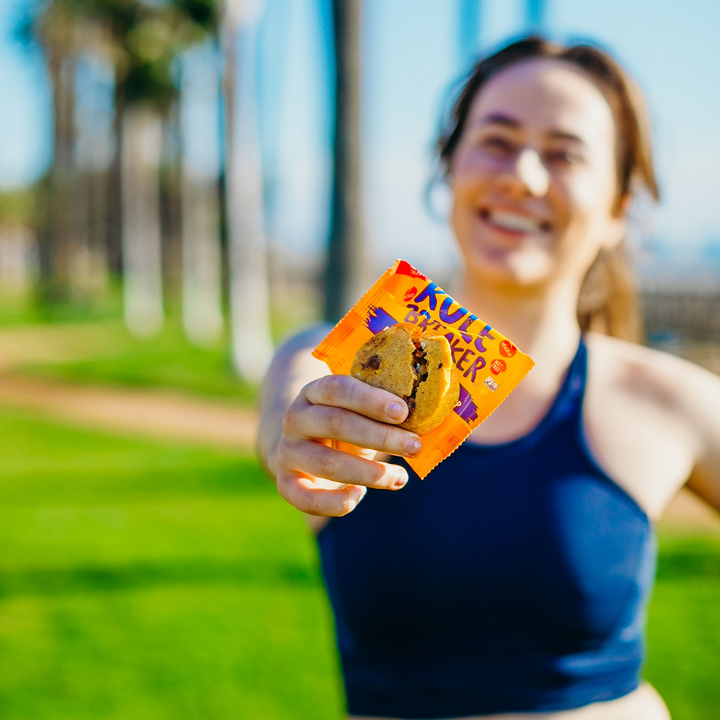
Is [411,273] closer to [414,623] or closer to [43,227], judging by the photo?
[414,623]

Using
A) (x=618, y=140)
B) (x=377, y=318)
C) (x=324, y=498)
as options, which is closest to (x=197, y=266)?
(x=618, y=140)

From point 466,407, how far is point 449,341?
116 mm

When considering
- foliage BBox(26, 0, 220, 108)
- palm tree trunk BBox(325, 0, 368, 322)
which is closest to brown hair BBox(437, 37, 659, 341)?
palm tree trunk BBox(325, 0, 368, 322)

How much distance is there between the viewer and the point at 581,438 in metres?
1.65

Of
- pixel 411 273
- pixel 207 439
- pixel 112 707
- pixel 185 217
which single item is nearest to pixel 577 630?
pixel 411 273

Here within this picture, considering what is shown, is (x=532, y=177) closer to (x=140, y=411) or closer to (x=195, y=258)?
(x=140, y=411)

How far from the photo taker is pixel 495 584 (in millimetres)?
1556

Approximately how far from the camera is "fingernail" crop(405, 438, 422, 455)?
1.17 m

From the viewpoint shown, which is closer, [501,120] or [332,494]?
[332,494]

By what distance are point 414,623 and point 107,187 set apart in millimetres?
47205

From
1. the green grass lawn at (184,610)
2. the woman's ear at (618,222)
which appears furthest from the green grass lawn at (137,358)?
the woman's ear at (618,222)

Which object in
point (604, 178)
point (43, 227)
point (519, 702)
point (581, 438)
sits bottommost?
point (43, 227)

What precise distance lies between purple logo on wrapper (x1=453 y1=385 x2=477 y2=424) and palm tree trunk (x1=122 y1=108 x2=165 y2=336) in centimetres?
2183

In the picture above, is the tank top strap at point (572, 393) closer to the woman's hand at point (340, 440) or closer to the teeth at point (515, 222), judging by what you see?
the teeth at point (515, 222)
